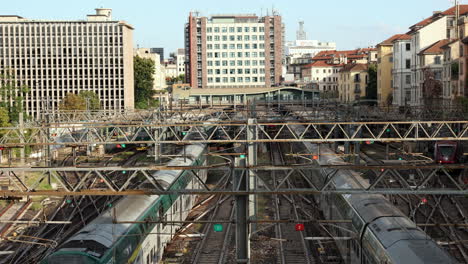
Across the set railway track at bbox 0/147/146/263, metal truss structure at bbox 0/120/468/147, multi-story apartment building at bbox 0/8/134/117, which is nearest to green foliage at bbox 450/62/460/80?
metal truss structure at bbox 0/120/468/147

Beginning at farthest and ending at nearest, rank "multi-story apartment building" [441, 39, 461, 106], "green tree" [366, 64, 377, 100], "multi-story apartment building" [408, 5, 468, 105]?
"green tree" [366, 64, 377, 100], "multi-story apartment building" [408, 5, 468, 105], "multi-story apartment building" [441, 39, 461, 106]

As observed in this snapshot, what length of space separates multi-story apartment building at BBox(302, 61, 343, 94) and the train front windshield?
8524cm

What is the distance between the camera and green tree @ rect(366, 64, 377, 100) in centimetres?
9788

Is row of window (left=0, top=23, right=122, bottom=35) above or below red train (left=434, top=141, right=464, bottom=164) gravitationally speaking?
above

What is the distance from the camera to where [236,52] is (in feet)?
409

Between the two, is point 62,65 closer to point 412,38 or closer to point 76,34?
point 76,34

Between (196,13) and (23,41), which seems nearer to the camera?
(23,41)

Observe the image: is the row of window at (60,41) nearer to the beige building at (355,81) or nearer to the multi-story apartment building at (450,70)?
the beige building at (355,81)

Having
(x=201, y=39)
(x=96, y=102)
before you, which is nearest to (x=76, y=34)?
(x=96, y=102)

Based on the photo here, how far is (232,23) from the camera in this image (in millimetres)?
124875

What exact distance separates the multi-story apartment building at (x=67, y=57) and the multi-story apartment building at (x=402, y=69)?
47151 mm

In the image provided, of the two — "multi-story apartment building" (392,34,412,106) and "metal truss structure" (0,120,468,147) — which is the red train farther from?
"multi-story apartment building" (392,34,412,106)

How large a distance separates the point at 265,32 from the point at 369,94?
3320 cm

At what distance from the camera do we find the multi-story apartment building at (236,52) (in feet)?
403
